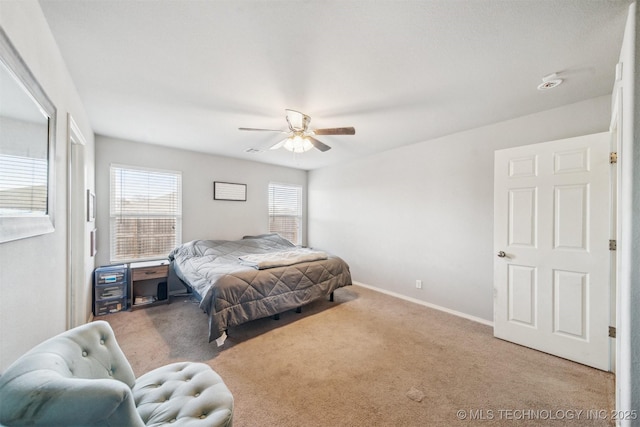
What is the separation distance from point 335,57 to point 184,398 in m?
2.23

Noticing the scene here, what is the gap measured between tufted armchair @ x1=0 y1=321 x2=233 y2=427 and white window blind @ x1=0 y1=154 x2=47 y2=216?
0.55 metres

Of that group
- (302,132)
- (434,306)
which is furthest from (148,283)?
(434,306)

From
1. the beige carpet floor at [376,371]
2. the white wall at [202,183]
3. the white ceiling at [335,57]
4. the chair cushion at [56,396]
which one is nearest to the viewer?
the chair cushion at [56,396]

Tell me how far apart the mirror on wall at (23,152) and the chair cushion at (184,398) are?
0.93 m

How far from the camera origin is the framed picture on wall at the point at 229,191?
14.8ft

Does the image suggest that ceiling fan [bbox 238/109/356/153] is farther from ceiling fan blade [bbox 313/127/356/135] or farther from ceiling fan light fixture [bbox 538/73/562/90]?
ceiling fan light fixture [bbox 538/73/562/90]

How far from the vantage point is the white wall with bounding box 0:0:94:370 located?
3.17 feet

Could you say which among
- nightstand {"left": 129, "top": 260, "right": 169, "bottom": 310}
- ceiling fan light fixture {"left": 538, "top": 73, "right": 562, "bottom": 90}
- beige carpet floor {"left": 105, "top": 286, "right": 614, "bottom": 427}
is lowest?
beige carpet floor {"left": 105, "top": 286, "right": 614, "bottom": 427}

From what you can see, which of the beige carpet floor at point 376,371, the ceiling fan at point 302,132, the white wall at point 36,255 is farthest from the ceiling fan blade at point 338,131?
the beige carpet floor at point 376,371

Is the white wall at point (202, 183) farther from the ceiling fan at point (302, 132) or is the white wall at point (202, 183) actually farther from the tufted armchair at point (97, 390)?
the tufted armchair at point (97, 390)

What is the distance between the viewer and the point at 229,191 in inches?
183

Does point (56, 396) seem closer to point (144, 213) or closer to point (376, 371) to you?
point (376, 371)

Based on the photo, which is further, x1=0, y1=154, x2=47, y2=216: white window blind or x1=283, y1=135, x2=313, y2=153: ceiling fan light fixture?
x1=283, y1=135, x2=313, y2=153: ceiling fan light fixture

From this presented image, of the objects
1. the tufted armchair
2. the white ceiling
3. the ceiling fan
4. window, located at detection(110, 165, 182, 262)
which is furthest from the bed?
the white ceiling
